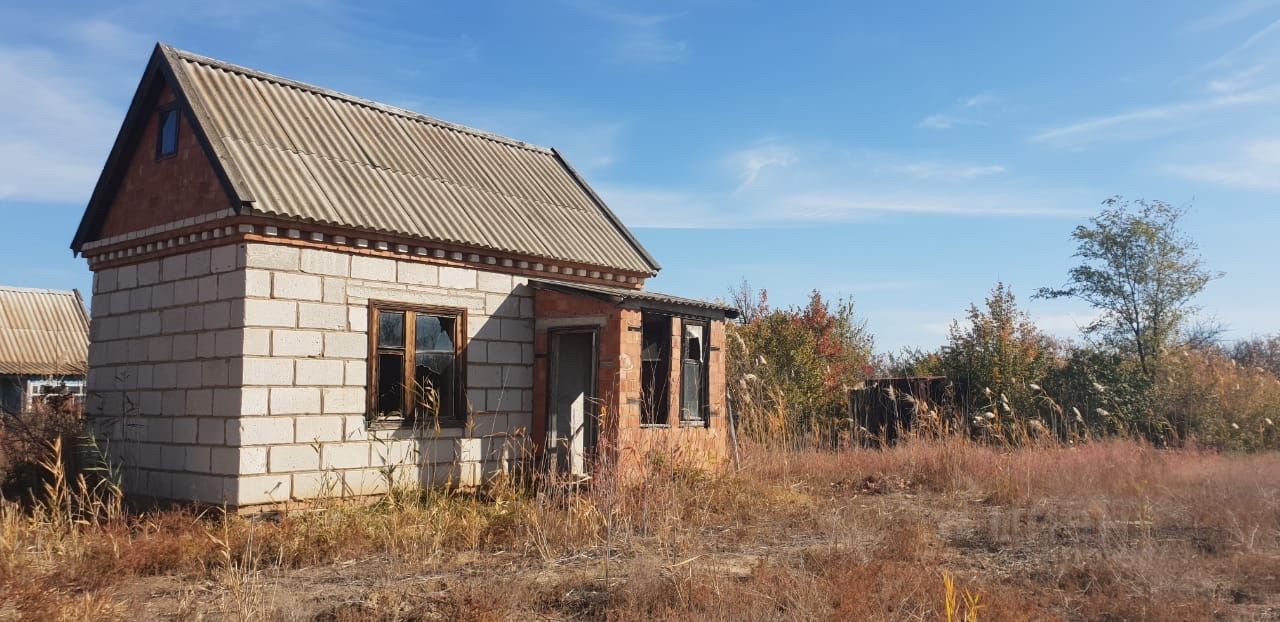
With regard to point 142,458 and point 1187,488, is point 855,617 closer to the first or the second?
point 1187,488

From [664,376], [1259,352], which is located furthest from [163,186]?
[1259,352]

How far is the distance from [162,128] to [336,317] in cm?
366

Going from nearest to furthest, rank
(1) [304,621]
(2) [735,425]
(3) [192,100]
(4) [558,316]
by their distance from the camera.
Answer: (1) [304,621]
(3) [192,100]
(4) [558,316]
(2) [735,425]

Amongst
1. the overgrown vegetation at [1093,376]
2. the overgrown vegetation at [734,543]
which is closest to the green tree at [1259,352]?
the overgrown vegetation at [1093,376]

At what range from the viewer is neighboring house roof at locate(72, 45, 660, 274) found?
11.0 metres

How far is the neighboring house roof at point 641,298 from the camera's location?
12078 mm

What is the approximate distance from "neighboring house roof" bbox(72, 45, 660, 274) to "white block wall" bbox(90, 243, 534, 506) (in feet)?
2.11

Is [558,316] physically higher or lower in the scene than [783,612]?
higher

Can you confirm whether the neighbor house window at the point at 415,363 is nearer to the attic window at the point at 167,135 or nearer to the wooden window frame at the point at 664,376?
the wooden window frame at the point at 664,376

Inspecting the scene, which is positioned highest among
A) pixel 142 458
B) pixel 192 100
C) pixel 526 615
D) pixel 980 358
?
pixel 192 100

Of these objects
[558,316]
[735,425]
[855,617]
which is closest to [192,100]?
[558,316]

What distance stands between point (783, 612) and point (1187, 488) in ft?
24.2

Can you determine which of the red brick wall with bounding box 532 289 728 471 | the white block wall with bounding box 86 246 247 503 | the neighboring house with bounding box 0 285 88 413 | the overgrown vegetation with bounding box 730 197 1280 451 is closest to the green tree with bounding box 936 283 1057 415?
the overgrown vegetation with bounding box 730 197 1280 451

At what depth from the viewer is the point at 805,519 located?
34.6 ft
